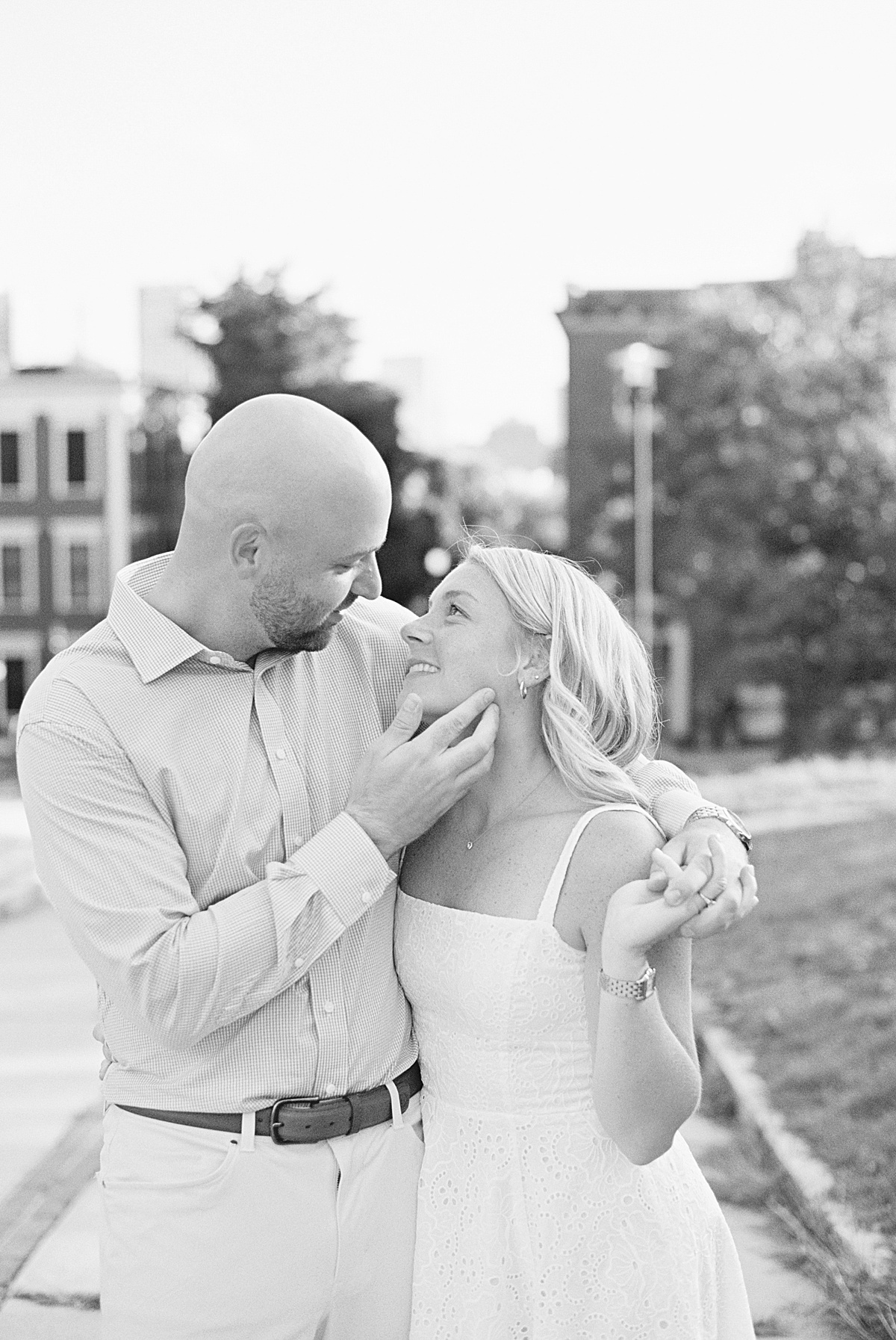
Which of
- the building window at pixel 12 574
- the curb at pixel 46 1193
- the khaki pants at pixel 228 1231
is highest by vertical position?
the khaki pants at pixel 228 1231

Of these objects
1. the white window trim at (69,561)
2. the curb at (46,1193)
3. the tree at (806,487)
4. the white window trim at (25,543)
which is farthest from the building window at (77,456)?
the curb at (46,1193)

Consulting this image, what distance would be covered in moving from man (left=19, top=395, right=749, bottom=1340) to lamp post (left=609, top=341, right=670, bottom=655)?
73.7ft

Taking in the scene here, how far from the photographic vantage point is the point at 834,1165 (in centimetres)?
528

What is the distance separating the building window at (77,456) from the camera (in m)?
39.7

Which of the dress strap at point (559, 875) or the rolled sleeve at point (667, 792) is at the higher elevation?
the rolled sleeve at point (667, 792)

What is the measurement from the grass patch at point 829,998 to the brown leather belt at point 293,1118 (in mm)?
2540

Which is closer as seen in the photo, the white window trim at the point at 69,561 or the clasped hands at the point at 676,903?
the clasped hands at the point at 676,903

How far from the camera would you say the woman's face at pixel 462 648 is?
2672 mm

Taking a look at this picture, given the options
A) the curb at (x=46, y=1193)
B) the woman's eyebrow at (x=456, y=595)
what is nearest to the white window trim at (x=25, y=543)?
the curb at (x=46, y=1193)

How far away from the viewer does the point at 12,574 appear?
3947 centimetres

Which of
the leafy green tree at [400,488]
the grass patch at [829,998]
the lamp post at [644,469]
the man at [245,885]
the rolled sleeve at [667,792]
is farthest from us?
the leafy green tree at [400,488]

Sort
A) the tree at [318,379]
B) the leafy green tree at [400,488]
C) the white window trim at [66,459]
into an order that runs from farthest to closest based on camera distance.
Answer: the white window trim at [66,459], the tree at [318,379], the leafy green tree at [400,488]

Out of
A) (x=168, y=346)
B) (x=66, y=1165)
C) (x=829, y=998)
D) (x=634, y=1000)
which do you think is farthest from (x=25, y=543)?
(x=634, y=1000)

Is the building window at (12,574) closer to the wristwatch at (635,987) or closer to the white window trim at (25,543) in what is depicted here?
the white window trim at (25,543)
